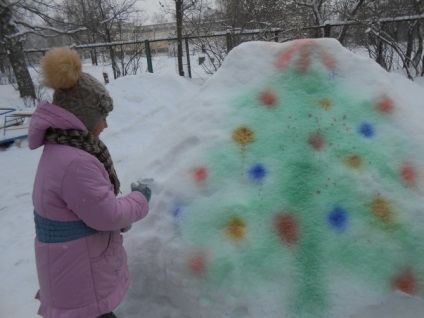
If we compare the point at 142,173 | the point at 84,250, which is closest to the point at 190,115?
the point at 142,173

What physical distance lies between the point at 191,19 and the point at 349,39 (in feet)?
18.8

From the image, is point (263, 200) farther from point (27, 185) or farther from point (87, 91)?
point (27, 185)

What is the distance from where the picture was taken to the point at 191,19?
13797 millimetres

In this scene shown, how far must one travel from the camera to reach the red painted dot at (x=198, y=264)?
1.97 metres

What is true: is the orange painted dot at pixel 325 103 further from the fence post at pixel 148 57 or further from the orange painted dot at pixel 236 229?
the fence post at pixel 148 57

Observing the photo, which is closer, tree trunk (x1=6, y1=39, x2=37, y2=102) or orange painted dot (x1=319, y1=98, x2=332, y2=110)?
orange painted dot (x1=319, y1=98, x2=332, y2=110)

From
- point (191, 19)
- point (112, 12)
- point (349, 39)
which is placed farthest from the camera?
point (112, 12)

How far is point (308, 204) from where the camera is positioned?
2014mm

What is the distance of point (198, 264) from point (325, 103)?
1210 millimetres

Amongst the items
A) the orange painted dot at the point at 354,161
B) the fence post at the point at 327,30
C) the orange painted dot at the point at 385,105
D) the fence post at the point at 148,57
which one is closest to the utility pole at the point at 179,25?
the fence post at the point at 148,57

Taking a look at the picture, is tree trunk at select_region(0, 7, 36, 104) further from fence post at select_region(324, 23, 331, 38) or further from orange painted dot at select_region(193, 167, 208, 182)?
orange painted dot at select_region(193, 167, 208, 182)

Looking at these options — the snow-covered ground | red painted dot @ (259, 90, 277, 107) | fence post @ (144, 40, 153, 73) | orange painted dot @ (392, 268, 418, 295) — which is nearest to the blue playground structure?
fence post @ (144, 40, 153, 73)

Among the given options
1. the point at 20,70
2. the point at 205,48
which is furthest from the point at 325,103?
the point at 20,70

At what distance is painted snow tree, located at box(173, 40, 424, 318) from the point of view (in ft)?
6.09
